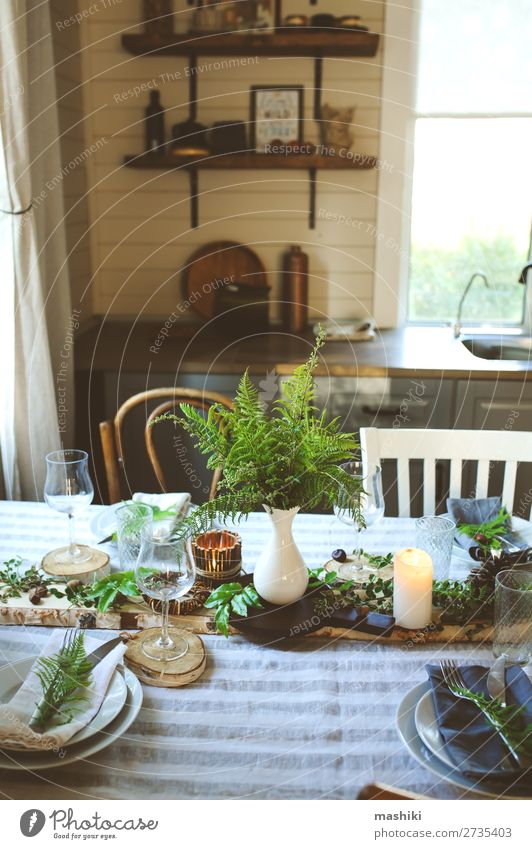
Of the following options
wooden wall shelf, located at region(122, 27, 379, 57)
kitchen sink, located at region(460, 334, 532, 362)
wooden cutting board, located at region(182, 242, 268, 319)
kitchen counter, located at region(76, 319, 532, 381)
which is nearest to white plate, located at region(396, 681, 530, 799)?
kitchen counter, located at region(76, 319, 532, 381)

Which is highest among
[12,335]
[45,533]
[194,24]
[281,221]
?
[194,24]

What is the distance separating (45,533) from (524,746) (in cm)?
88

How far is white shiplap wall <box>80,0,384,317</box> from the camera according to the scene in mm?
2670

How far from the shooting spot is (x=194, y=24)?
259 cm

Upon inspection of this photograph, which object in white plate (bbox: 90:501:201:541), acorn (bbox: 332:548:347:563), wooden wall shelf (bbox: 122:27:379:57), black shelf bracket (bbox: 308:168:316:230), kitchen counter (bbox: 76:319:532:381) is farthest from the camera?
black shelf bracket (bbox: 308:168:316:230)

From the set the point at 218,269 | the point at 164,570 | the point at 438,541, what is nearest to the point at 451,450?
the point at 438,541

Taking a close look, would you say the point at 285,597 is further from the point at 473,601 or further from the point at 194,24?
the point at 194,24

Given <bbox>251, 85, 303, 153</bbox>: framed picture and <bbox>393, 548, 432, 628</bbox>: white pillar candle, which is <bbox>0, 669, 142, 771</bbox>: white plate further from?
<bbox>251, 85, 303, 153</bbox>: framed picture

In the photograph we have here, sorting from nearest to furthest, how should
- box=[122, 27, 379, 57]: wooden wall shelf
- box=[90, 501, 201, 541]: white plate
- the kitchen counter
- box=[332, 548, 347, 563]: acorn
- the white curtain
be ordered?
box=[332, 548, 347, 563]: acorn, box=[90, 501, 201, 541]: white plate, the white curtain, the kitchen counter, box=[122, 27, 379, 57]: wooden wall shelf

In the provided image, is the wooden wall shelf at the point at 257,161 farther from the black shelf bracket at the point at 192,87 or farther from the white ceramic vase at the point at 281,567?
the white ceramic vase at the point at 281,567

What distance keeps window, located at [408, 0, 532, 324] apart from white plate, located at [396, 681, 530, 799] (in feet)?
6.73

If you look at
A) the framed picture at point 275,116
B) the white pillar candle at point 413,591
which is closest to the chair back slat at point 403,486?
the white pillar candle at point 413,591

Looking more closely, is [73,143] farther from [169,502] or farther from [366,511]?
[366,511]

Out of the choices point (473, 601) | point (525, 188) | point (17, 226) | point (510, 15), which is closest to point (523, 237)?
point (525, 188)
